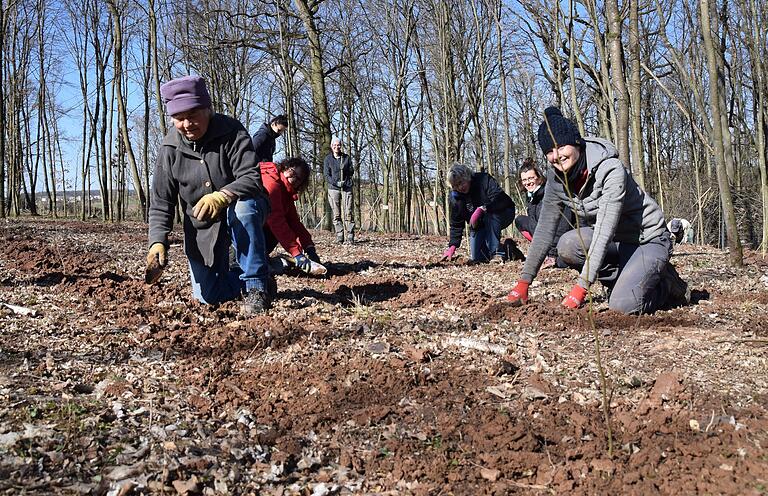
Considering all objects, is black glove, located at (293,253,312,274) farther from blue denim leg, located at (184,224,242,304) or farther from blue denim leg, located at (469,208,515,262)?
blue denim leg, located at (469,208,515,262)

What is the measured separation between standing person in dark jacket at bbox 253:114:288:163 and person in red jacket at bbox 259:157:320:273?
235 cm

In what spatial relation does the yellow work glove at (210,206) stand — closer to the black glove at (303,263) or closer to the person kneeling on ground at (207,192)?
the person kneeling on ground at (207,192)

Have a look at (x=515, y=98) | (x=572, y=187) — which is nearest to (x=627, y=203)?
(x=572, y=187)

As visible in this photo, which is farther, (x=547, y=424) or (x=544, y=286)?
(x=544, y=286)

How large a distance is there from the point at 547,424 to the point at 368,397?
0.73 metres

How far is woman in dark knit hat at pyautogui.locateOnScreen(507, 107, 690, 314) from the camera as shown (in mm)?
3621

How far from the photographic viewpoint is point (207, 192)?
3789 millimetres

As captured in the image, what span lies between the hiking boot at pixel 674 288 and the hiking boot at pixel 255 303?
2629 millimetres

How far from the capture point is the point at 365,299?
4.58 meters

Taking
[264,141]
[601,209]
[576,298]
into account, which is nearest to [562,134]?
[601,209]

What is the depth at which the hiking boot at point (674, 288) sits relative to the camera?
12.9 ft

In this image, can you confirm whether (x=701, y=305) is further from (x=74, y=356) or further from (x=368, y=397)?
(x=74, y=356)

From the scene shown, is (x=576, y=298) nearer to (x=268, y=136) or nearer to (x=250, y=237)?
(x=250, y=237)

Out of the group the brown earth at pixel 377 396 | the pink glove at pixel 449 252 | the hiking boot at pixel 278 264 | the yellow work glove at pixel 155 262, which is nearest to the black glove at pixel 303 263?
the hiking boot at pixel 278 264
